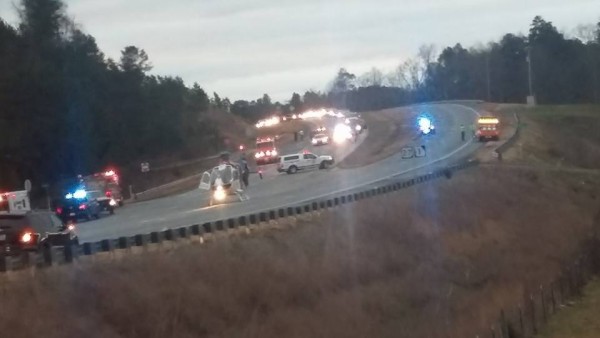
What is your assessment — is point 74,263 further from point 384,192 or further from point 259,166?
point 259,166

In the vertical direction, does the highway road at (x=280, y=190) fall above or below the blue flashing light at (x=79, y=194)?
below

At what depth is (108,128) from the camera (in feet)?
254

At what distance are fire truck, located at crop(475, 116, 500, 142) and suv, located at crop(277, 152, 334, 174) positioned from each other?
17.8 metres

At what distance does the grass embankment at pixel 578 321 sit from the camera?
3086cm

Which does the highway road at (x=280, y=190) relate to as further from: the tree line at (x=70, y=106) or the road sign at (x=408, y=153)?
the tree line at (x=70, y=106)

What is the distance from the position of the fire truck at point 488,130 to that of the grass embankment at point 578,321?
5070cm

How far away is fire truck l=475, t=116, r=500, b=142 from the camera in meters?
88.4

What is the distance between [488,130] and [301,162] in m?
20.6

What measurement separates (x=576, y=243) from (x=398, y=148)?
130 ft

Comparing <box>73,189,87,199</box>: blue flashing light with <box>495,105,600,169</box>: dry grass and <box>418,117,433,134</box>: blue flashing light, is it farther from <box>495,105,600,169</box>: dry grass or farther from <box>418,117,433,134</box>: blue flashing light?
<box>418,117,433,134</box>: blue flashing light

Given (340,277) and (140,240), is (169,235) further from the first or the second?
(340,277)

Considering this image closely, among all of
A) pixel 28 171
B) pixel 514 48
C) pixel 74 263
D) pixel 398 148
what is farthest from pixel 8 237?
pixel 514 48

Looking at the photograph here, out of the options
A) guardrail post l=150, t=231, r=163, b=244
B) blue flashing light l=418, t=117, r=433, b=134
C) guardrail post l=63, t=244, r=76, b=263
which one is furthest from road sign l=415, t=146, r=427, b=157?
guardrail post l=63, t=244, r=76, b=263

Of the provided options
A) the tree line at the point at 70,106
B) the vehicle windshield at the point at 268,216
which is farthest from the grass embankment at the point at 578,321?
the tree line at the point at 70,106
